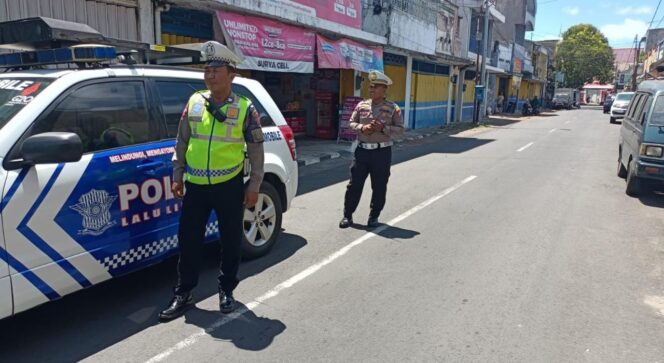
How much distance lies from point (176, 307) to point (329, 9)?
39.4 feet

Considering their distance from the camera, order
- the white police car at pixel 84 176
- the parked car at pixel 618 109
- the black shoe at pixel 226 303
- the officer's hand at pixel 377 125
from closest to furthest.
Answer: the white police car at pixel 84 176 → the black shoe at pixel 226 303 → the officer's hand at pixel 377 125 → the parked car at pixel 618 109

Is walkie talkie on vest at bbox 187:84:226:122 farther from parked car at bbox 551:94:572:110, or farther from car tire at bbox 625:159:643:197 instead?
parked car at bbox 551:94:572:110

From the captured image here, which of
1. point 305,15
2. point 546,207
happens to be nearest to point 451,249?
point 546,207

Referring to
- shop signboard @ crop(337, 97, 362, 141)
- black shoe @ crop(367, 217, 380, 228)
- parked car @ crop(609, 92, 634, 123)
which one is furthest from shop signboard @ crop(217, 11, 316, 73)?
parked car @ crop(609, 92, 634, 123)

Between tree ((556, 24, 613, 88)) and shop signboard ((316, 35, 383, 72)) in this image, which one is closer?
shop signboard ((316, 35, 383, 72))

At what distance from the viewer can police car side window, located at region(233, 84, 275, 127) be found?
5081mm

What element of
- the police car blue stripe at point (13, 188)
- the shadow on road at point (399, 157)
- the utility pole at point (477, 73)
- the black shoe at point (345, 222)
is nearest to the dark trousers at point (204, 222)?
the police car blue stripe at point (13, 188)

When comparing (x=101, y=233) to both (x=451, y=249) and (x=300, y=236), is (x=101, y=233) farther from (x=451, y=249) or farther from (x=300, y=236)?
(x=451, y=249)

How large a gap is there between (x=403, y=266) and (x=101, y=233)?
2.84m

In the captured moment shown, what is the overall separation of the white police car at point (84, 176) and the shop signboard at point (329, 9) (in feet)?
26.7

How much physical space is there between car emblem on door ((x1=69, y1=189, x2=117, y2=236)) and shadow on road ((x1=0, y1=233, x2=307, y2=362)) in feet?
2.40

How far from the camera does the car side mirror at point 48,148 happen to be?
3.02 meters

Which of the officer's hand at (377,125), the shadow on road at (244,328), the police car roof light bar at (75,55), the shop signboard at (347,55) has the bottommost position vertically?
the shadow on road at (244,328)

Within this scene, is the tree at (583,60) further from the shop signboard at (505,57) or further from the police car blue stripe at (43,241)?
the police car blue stripe at (43,241)
